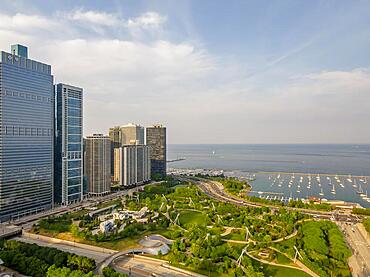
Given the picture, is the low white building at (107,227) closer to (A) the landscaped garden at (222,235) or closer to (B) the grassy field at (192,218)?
(A) the landscaped garden at (222,235)

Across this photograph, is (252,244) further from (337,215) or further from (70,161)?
(70,161)

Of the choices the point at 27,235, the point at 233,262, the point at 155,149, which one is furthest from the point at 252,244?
the point at 155,149

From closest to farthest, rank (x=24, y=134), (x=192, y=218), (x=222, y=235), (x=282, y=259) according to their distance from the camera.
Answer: (x=282, y=259) → (x=222, y=235) → (x=24, y=134) → (x=192, y=218)

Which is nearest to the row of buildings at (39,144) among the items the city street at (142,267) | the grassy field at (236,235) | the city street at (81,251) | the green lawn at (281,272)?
the city street at (81,251)

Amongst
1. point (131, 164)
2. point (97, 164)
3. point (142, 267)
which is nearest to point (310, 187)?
point (131, 164)

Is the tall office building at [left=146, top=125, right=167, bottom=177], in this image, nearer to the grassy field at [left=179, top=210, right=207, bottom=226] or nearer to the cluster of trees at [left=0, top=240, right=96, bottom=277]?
the grassy field at [left=179, top=210, right=207, bottom=226]

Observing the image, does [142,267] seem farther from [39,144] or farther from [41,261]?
[39,144]

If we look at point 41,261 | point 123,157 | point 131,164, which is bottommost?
point 41,261
